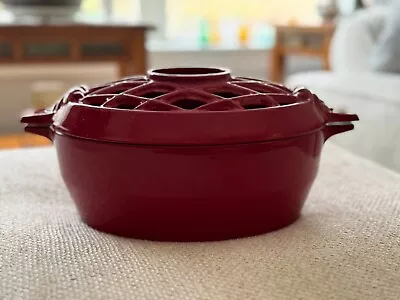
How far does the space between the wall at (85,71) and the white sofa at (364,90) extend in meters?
1.12

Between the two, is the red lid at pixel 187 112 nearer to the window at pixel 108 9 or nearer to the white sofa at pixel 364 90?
the white sofa at pixel 364 90

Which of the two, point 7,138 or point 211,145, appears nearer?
point 211,145

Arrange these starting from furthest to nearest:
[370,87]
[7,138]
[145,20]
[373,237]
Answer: [145,20] < [7,138] < [370,87] < [373,237]

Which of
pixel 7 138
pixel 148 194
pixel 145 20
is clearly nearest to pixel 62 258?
pixel 148 194

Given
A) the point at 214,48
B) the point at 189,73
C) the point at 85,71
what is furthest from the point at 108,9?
the point at 189,73

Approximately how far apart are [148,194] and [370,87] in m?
1.11

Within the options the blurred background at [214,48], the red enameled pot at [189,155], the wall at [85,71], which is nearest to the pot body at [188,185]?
the red enameled pot at [189,155]

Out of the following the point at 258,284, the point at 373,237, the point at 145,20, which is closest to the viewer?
the point at 258,284

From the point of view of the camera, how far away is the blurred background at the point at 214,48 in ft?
5.25

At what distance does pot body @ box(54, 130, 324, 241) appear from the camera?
21.8 inches

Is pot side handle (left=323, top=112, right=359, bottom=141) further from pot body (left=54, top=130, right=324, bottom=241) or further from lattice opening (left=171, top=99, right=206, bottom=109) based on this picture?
lattice opening (left=171, top=99, right=206, bottom=109)

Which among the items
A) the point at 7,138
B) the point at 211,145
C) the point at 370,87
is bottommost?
the point at 7,138

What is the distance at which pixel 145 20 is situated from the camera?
302 cm

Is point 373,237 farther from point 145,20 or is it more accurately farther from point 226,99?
point 145,20
